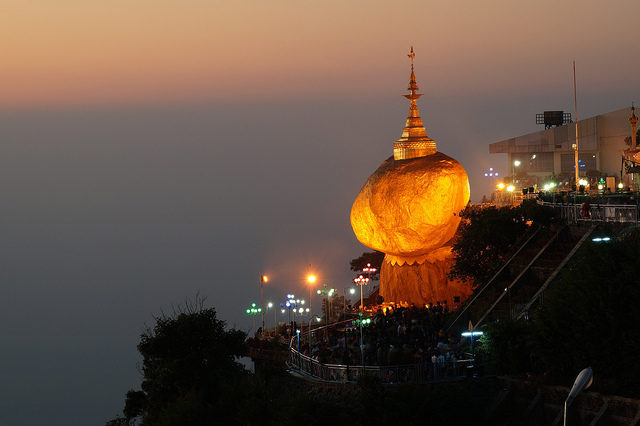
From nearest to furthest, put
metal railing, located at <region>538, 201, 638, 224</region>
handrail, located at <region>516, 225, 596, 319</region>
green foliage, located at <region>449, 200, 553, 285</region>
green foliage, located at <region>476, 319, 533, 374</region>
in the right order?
green foliage, located at <region>476, 319, 533, 374</region> → handrail, located at <region>516, 225, 596, 319</region> → metal railing, located at <region>538, 201, 638, 224</region> → green foliage, located at <region>449, 200, 553, 285</region>

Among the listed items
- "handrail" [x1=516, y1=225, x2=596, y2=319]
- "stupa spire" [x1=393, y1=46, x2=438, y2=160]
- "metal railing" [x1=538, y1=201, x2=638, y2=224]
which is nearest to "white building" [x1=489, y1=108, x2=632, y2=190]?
"stupa spire" [x1=393, y1=46, x2=438, y2=160]

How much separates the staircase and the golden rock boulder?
21.1 ft

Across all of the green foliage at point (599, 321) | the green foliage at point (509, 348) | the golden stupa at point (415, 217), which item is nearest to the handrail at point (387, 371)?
the green foliage at point (509, 348)

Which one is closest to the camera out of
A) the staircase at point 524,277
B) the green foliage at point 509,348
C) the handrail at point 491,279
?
the green foliage at point 509,348

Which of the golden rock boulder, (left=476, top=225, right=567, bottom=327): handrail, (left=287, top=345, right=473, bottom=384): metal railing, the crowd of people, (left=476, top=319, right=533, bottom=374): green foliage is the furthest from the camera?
the golden rock boulder

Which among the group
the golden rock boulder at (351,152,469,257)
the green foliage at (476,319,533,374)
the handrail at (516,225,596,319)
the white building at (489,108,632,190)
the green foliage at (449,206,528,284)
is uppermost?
the white building at (489,108,632,190)

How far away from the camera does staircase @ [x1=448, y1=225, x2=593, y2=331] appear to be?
3475cm

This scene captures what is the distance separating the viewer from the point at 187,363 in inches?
1330

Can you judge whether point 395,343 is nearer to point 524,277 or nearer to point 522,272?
point 524,277

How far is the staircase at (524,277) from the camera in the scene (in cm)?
3475


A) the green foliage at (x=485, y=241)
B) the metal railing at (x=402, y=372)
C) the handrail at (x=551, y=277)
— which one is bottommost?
the metal railing at (x=402, y=372)

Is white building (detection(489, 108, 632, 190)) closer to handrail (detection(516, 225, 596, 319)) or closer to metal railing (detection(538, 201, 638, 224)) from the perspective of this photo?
metal railing (detection(538, 201, 638, 224))

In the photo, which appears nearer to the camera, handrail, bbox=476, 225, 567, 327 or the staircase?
the staircase

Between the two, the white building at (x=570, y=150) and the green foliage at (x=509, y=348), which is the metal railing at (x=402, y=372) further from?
the white building at (x=570, y=150)
